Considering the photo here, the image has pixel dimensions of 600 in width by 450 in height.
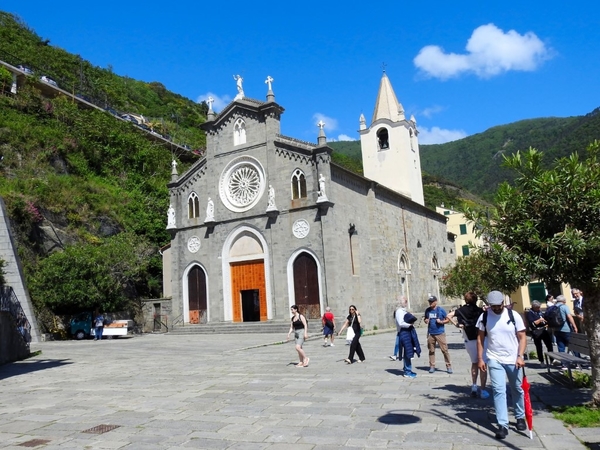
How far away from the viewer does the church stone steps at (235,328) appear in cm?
2790

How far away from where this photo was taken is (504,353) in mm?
6750

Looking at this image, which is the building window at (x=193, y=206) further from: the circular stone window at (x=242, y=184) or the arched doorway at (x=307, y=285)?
the arched doorway at (x=307, y=285)

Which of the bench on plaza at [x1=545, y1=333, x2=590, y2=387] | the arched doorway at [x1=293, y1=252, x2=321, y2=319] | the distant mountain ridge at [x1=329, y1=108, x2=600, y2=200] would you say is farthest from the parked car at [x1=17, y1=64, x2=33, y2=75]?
the distant mountain ridge at [x1=329, y1=108, x2=600, y2=200]

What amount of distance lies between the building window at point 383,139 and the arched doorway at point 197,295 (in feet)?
63.1

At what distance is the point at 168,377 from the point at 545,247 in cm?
929

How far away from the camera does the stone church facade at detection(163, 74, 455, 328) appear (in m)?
29.2

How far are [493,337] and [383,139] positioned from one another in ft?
124

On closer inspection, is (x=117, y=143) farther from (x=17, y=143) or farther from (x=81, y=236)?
(x=81, y=236)

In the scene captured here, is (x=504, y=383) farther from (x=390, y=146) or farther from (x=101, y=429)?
(x=390, y=146)

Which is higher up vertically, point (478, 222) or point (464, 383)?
point (478, 222)

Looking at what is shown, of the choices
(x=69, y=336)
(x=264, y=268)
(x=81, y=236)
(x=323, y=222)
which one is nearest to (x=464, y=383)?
(x=323, y=222)

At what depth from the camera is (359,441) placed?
6.29 meters

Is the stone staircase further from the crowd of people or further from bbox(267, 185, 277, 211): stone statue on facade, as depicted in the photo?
the crowd of people

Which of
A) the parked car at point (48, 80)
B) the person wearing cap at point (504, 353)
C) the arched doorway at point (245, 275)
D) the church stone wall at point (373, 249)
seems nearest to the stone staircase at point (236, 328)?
the arched doorway at point (245, 275)
